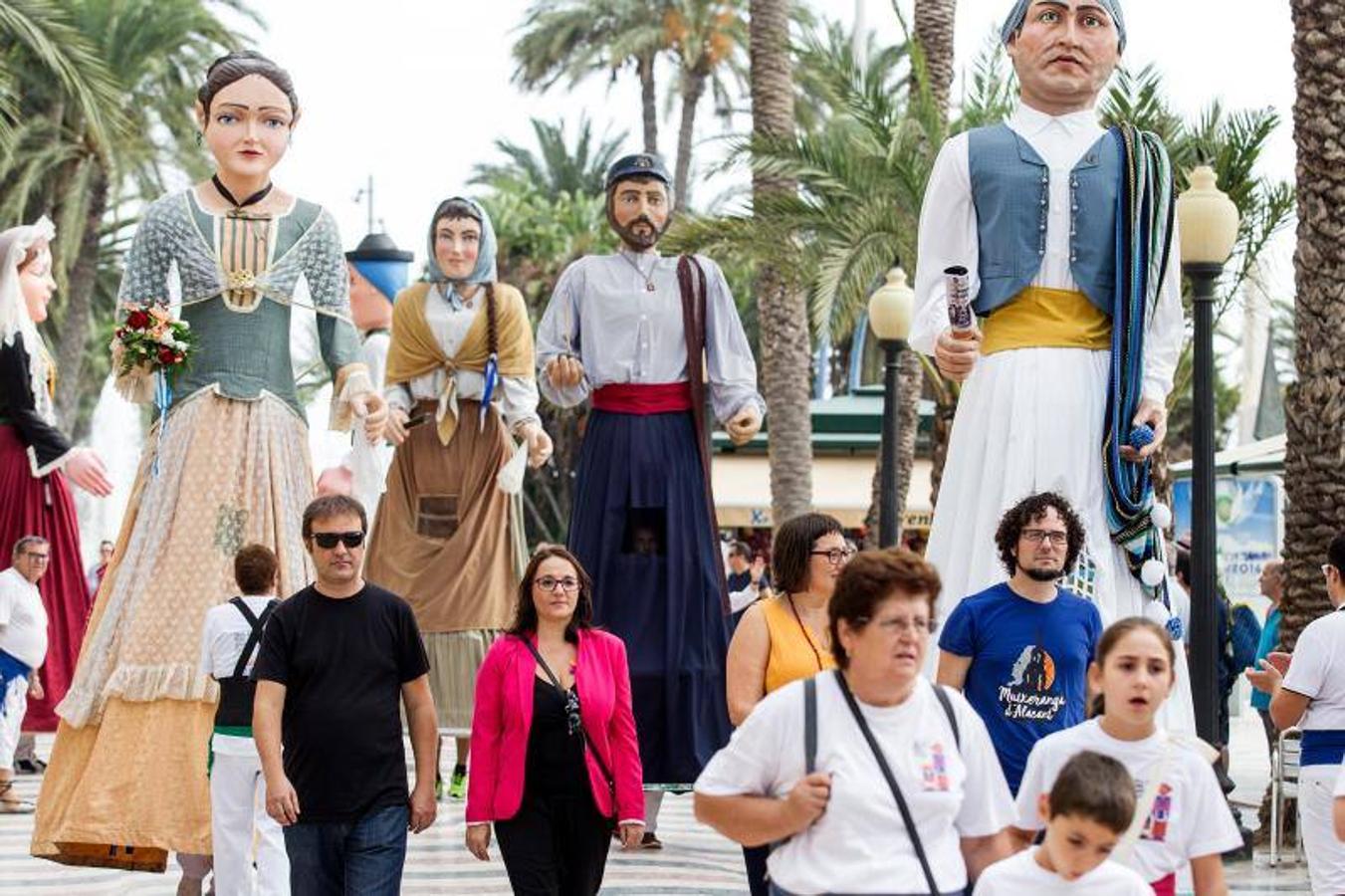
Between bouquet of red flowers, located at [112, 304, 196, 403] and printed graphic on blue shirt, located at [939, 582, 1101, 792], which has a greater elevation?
bouquet of red flowers, located at [112, 304, 196, 403]

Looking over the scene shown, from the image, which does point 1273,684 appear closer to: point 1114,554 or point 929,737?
point 1114,554

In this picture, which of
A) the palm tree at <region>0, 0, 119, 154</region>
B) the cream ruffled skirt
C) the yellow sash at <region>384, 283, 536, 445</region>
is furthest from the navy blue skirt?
the palm tree at <region>0, 0, 119, 154</region>

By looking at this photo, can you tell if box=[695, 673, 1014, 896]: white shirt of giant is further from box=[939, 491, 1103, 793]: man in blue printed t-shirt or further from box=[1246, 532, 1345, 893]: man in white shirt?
box=[1246, 532, 1345, 893]: man in white shirt

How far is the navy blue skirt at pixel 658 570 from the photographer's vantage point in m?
9.04

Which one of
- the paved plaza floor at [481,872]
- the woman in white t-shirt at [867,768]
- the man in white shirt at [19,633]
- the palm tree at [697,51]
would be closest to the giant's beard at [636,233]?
the paved plaza floor at [481,872]

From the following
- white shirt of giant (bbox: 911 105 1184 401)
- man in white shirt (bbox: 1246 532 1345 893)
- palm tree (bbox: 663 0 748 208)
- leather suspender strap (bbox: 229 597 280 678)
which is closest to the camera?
white shirt of giant (bbox: 911 105 1184 401)

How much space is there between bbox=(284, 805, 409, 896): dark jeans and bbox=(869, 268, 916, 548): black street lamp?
11458 mm

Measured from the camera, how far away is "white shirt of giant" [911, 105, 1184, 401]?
6.92 metres

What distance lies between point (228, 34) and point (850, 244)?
59.3 feet

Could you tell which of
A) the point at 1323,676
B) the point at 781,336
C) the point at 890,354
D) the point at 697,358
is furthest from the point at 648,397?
the point at 781,336

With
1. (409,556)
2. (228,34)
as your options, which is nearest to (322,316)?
(409,556)

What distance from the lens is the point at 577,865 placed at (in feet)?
23.1

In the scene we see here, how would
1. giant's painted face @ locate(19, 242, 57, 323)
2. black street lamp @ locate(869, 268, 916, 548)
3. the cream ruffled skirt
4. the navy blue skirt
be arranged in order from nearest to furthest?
the cream ruffled skirt, the navy blue skirt, giant's painted face @ locate(19, 242, 57, 323), black street lamp @ locate(869, 268, 916, 548)

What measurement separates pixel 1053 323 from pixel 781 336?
1654 cm
